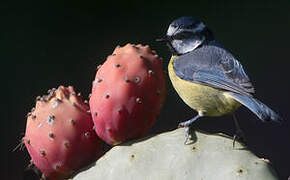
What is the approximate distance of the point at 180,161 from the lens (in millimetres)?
1640

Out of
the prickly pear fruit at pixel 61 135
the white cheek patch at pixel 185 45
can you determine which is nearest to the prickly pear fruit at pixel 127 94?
the prickly pear fruit at pixel 61 135

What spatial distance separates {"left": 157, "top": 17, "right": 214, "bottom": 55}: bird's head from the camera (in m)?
2.01

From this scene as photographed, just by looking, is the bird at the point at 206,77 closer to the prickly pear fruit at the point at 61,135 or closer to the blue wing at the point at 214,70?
the blue wing at the point at 214,70

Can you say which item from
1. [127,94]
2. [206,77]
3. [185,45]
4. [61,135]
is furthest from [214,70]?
[61,135]

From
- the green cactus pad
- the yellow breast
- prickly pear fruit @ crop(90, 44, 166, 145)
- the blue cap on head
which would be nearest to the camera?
the green cactus pad

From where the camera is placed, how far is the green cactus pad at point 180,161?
1.60 m

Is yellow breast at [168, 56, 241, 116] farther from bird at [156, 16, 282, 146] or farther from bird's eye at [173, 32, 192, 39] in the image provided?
bird's eye at [173, 32, 192, 39]

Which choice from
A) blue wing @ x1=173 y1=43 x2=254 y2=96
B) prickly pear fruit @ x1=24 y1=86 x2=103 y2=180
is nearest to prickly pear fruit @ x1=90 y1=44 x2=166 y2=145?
prickly pear fruit @ x1=24 y1=86 x2=103 y2=180

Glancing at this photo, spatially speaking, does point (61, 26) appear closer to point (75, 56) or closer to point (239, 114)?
point (75, 56)

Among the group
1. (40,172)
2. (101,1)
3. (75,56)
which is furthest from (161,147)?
(101,1)

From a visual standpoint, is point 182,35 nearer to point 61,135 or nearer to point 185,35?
point 185,35

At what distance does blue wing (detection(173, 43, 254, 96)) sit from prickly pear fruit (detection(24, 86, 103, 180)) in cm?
34

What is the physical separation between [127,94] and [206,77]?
11.2 inches

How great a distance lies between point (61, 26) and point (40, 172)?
2065 millimetres
